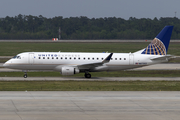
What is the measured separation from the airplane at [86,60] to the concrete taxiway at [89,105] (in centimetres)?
1350

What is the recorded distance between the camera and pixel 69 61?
4091 cm

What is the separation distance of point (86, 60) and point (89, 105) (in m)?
19.8

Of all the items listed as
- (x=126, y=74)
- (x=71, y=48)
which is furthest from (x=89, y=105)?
(x=71, y=48)

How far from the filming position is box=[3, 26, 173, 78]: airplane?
40438mm

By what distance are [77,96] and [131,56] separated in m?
18.1

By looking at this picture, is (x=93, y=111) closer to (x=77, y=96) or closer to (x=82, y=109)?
(x=82, y=109)

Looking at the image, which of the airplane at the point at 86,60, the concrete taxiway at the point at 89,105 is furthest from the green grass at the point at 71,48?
the concrete taxiway at the point at 89,105

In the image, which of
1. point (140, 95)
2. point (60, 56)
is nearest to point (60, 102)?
point (140, 95)

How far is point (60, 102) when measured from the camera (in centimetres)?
2277

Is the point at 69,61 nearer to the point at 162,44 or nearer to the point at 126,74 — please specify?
the point at 126,74

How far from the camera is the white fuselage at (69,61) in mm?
40500

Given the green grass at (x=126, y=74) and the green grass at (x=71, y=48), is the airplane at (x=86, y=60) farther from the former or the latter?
the green grass at (x=71, y=48)

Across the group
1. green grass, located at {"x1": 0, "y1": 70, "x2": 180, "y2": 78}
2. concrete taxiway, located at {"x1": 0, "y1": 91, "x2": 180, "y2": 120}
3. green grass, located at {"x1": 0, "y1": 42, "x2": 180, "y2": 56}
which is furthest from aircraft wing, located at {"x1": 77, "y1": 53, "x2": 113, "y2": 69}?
green grass, located at {"x1": 0, "y1": 42, "x2": 180, "y2": 56}

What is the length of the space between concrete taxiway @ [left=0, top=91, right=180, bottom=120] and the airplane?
13.5 m
